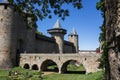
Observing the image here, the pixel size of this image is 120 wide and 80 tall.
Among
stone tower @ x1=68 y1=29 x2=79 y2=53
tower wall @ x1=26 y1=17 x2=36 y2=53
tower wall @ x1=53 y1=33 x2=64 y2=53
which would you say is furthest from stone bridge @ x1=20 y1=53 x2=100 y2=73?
stone tower @ x1=68 y1=29 x2=79 y2=53

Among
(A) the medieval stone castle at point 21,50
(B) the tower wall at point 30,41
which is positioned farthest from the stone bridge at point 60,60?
(B) the tower wall at point 30,41

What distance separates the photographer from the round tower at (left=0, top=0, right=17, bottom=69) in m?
31.6

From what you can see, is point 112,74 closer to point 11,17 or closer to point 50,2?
point 50,2

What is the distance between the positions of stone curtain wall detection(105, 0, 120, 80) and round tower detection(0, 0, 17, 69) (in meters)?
31.0

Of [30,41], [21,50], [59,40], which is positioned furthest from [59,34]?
[21,50]

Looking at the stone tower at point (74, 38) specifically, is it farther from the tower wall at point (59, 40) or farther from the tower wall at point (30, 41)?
the tower wall at point (30, 41)

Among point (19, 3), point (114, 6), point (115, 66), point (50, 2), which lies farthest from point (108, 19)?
point (19, 3)

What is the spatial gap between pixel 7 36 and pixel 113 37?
31.1 metres

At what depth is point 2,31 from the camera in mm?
31531

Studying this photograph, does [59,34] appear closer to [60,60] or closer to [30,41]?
[30,41]

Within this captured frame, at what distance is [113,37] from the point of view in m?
1.72

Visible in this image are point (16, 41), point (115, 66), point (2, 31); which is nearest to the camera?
point (115, 66)

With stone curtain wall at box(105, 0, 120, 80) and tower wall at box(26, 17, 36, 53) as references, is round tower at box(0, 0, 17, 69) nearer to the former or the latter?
tower wall at box(26, 17, 36, 53)

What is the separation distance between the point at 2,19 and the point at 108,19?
3131 centimetres
